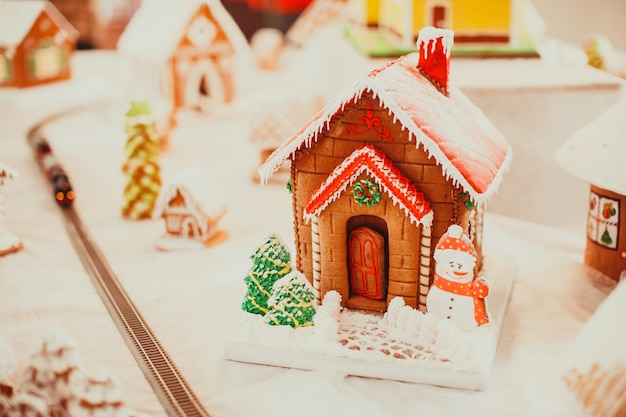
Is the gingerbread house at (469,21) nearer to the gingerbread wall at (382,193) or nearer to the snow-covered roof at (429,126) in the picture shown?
the snow-covered roof at (429,126)

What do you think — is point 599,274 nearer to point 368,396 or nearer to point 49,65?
point 368,396

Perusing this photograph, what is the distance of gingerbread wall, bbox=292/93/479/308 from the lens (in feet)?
11.3

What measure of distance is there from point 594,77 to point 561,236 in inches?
55.2

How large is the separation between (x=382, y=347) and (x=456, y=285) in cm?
43

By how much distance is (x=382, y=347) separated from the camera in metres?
3.45

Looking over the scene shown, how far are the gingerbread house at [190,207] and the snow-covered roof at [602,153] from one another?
2102 mm

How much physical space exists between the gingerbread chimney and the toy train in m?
2.94

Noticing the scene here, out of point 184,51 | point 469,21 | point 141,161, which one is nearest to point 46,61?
point 184,51

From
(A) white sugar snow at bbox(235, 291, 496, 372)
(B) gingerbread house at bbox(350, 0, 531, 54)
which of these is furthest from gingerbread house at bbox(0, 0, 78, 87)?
(A) white sugar snow at bbox(235, 291, 496, 372)

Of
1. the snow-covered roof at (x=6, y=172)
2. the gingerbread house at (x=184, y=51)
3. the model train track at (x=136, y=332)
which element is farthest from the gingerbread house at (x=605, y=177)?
the gingerbread house at (x=184, y=51)

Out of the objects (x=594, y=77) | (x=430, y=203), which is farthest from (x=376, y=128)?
(x=594, y=77)

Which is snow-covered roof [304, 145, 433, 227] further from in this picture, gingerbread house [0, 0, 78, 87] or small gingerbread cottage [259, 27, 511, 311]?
gingerbread house [0, 0, 78, 87]

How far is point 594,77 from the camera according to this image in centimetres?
573

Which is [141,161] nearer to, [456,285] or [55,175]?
[55,175]
